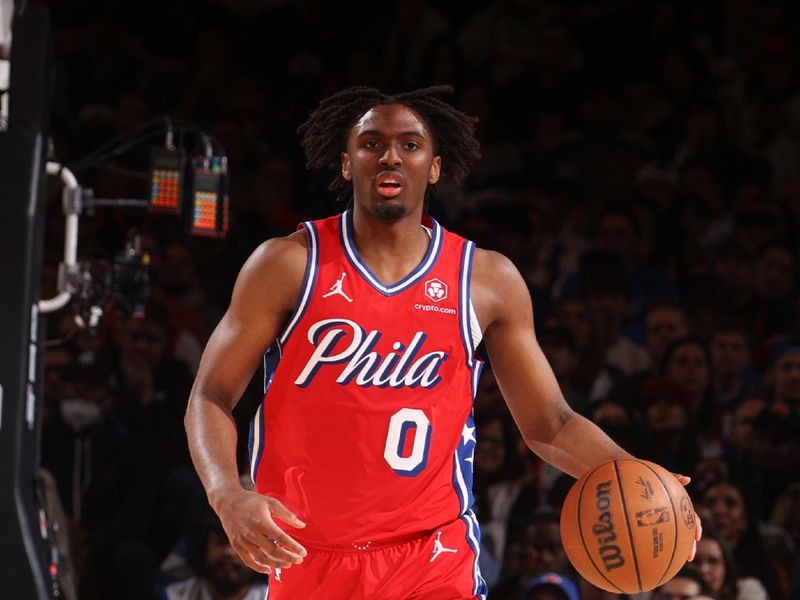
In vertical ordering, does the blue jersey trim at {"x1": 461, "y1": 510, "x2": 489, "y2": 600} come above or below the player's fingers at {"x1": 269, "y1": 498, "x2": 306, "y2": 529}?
below

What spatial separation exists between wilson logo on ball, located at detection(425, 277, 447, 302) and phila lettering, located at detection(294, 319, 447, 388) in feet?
0.47

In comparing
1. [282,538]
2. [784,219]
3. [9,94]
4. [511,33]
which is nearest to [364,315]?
[282,538]

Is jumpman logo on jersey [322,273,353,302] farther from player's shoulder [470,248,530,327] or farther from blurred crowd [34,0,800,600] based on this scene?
blurred crowd [34,0,800,600]

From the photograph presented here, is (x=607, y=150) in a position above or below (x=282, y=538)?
above

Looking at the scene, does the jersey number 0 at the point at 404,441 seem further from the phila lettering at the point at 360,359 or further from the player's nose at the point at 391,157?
the player's nose at the point at 391,157

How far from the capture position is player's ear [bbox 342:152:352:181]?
12.5 ft

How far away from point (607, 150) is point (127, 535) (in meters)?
3.84

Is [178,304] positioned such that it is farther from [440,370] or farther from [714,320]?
[440,370]

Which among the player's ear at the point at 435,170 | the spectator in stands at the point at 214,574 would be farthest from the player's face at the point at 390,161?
the spectator in stands at the point at 214,574

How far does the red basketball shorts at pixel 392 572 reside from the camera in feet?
11.3

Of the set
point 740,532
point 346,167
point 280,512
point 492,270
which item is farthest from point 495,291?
point 740,532

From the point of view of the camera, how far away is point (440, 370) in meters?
3.57

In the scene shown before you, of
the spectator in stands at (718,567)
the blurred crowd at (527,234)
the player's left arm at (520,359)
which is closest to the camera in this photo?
the player's left arm at (520,359)

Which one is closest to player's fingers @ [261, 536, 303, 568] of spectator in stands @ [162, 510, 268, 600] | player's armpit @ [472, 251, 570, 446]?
player's armpit @ [472, 251, 570, 446]
